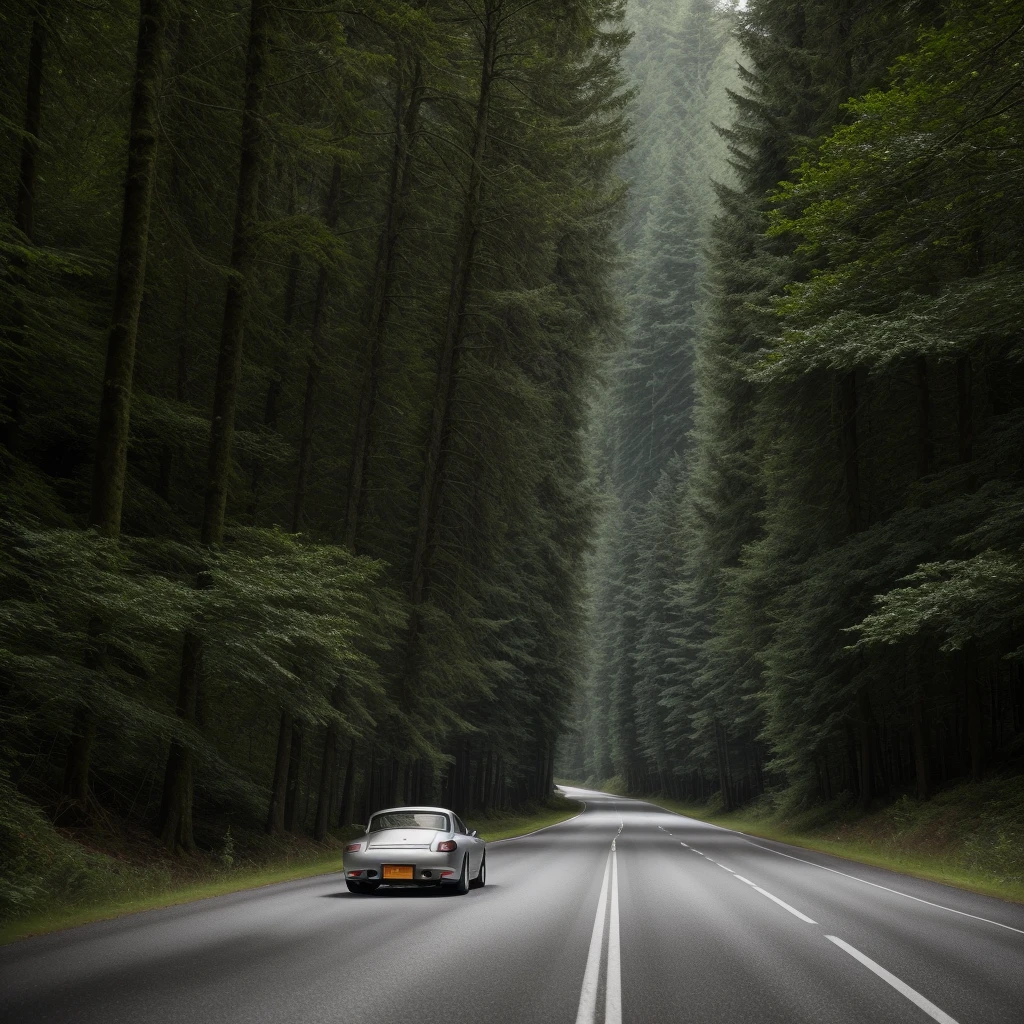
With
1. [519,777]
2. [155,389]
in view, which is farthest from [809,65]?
[519,777]

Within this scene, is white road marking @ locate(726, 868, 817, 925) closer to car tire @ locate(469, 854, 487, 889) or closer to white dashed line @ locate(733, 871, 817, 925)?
white dashed line @ locate(733, 871, 817, 925)

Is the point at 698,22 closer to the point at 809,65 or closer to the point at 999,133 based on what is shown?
the point at 809,65

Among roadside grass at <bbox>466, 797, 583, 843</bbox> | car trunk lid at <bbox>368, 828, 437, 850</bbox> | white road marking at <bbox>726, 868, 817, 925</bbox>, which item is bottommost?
roadside grass at <bbox>466, 797, 583, 843</bbox>

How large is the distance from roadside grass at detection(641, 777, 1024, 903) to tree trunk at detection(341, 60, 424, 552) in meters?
14.9

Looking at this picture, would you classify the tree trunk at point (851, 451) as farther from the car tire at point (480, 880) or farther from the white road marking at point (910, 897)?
the car tire at point (480, 880)

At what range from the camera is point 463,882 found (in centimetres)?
1305

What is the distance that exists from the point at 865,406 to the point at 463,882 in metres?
20.5

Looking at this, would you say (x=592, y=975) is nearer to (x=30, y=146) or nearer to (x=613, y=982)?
(x=613, y=982)

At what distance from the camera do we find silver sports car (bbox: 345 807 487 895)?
12352 mm

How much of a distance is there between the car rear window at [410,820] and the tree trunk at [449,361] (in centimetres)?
1018

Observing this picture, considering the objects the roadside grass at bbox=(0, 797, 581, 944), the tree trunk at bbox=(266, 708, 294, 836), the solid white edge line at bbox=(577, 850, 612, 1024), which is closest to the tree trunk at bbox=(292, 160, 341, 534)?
the tree trunk at bbox=(266, 708, 294, 836)

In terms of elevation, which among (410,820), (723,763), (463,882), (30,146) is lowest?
(463,882)

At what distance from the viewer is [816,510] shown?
28641mm

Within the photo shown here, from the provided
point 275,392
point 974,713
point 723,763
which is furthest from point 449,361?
point 723,763
